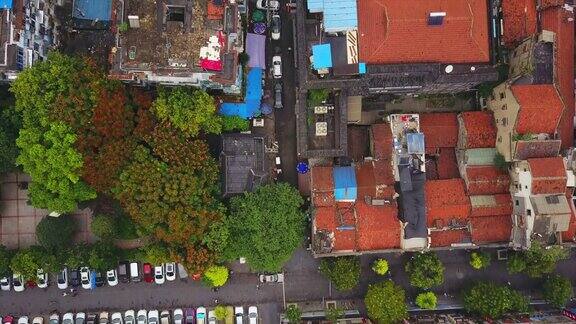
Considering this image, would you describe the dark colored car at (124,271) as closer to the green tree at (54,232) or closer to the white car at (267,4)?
the green tree at (54,232)

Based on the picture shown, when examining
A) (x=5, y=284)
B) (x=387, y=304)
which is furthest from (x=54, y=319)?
(x=387, y=304)

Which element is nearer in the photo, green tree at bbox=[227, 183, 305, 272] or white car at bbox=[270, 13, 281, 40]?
green tree at bbox=[227, 183, 305, 272]

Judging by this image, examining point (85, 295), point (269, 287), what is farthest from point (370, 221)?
point (85, 295)

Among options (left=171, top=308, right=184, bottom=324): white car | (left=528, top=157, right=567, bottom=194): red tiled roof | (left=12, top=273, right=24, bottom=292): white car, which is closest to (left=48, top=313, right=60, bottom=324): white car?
(left=12, top=273, right=24, bottom=292): white car

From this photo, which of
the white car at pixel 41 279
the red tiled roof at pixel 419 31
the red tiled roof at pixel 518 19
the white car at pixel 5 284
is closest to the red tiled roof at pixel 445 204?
the red tiled roof at pixel 419 31

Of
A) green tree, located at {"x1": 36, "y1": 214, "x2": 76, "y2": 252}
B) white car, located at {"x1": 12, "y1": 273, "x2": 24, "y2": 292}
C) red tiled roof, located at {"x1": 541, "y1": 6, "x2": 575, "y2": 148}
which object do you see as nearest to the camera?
green tree, located at {"x1": 36, "y1": 214, "x2": 76, "y2": 252}

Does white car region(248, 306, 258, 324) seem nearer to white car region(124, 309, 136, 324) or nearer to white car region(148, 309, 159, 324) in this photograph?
white car region(148, 309, 159, 324)
